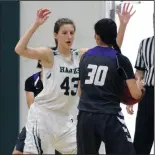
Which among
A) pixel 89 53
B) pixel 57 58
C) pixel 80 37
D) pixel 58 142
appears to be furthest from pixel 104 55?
pixel 80 37

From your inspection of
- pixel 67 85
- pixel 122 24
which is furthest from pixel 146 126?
pixel 122 24

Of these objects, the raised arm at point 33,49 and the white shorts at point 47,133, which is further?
the white shorts at point 47,133

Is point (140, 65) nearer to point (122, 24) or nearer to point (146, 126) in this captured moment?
point (146, 126)

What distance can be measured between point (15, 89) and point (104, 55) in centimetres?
268

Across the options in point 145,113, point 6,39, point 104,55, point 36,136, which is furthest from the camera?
point 6,39

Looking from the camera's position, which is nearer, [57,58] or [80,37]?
[57,58]

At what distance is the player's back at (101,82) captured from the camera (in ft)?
12.9

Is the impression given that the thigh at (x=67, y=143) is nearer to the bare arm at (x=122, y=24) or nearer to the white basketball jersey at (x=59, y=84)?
the white basketball jersey at (x=59, y=84)

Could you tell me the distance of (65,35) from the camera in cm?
469

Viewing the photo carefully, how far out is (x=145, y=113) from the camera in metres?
5.24

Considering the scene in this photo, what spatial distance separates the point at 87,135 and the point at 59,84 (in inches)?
33.1

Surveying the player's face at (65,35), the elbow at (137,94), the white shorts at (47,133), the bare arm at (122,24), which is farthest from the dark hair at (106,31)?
the white shorts at (47,133)

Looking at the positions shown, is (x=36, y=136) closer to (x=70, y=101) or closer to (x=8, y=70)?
(x=70, y=101)

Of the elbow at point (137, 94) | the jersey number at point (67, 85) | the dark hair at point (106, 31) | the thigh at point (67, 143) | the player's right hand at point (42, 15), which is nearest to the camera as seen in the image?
the elbow at point (137, 94)
